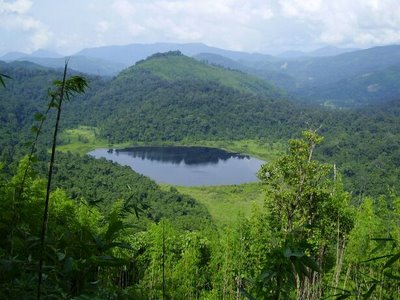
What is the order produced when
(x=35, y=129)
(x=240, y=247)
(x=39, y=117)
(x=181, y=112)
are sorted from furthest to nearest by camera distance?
(x=181, y=112), (x=240, y=247), (x=35, y=129), (x=39, y=117)

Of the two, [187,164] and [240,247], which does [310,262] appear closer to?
[240,247]

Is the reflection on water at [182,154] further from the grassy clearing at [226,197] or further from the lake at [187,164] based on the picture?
the grassy clearing at [226,197]

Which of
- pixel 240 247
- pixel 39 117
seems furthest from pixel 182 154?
pixel 39 117

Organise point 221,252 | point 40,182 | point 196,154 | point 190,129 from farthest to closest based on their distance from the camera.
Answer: point 190,129
point 196,154
point 221,252
point 40,182

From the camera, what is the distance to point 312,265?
1970mm

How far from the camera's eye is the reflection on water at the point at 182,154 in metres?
104

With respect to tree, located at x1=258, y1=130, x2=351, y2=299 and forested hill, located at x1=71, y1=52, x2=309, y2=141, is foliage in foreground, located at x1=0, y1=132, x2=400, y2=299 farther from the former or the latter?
forested hill, located at x1=71, y1=52, x2=309, y2=141

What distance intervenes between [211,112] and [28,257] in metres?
149

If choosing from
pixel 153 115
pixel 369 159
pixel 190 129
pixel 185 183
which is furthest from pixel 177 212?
pixel 153 115

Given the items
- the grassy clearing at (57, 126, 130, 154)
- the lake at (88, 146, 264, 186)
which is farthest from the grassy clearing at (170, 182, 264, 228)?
the grassy clearing at (57, 126, 130, 154)

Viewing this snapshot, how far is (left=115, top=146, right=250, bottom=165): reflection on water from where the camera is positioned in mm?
104000

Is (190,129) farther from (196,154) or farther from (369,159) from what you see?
(369,159)

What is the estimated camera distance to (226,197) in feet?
230

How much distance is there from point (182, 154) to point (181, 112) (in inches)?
1538
